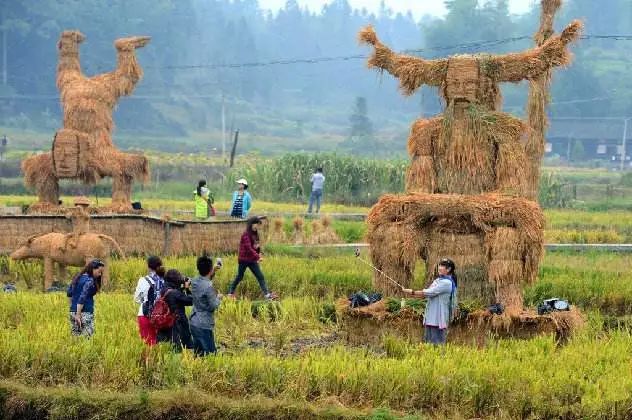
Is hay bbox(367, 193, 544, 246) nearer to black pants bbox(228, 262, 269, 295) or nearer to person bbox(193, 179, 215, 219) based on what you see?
black pants bbox(228, 262, 269, 295)

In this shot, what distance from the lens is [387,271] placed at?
1077 cm

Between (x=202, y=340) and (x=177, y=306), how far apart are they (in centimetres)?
33

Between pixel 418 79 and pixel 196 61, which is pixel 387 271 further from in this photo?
pixel 196 61

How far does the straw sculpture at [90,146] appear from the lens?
16766mm

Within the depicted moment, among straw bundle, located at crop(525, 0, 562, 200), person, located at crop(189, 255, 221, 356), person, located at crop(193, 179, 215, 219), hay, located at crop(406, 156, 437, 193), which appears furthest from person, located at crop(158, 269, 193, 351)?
person, located at crop(193, 179, 215, 219)

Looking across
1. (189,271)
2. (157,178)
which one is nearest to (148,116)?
(157,178)

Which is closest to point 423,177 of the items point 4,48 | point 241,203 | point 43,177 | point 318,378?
point 318,378

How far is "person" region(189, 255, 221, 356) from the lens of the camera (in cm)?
854

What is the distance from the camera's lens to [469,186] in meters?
11.3

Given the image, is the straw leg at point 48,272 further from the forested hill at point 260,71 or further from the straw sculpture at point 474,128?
the forested hill at point 260,71

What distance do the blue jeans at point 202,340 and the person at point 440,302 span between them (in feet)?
5.38

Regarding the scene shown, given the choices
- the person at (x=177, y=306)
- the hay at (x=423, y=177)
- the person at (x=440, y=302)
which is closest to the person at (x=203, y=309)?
the person at (x=177, y=306)

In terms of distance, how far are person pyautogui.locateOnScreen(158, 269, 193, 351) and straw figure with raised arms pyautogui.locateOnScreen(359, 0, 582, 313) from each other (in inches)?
101

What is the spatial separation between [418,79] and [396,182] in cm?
1857
